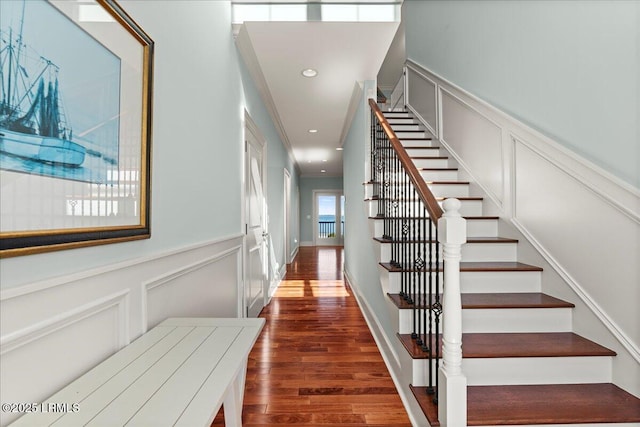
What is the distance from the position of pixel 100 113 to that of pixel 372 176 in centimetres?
246

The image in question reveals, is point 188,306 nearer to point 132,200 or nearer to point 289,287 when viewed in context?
point 132,200

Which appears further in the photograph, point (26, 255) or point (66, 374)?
point (66, 374)

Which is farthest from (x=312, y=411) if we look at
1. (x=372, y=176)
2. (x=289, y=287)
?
(x=289, y=287)

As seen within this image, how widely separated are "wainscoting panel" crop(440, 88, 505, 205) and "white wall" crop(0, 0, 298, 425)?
212cm

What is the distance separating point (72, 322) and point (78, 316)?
2cm

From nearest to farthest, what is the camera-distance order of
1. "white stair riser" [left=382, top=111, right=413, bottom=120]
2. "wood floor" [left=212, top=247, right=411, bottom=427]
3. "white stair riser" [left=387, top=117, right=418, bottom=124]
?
"wood floor" [left=212, top=247, right=411, bottom=427], "white stair riser" [left=387, top=117, right=418, bottom=124], "white stair riser" [left=382, top=111, right=413, bottom=120]

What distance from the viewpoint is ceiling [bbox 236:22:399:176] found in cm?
258

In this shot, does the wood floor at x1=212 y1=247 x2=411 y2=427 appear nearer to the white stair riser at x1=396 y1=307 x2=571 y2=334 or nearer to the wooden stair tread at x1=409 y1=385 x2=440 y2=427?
the wooden stair tread at x1=409 y1=385 x2=440 y2=427

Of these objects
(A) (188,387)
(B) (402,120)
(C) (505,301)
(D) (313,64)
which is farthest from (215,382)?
(B) (402,120)

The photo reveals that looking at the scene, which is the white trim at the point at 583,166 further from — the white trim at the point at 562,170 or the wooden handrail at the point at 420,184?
the wooden handrail at the point at 420,184

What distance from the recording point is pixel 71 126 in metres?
0.90

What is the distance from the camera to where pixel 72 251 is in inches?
36.6

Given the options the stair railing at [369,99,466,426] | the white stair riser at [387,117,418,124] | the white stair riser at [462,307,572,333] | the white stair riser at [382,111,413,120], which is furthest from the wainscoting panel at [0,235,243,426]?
the white stair riser at [382,111,413,120]

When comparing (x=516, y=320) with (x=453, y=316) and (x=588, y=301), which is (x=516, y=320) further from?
(x=453, y=316)
